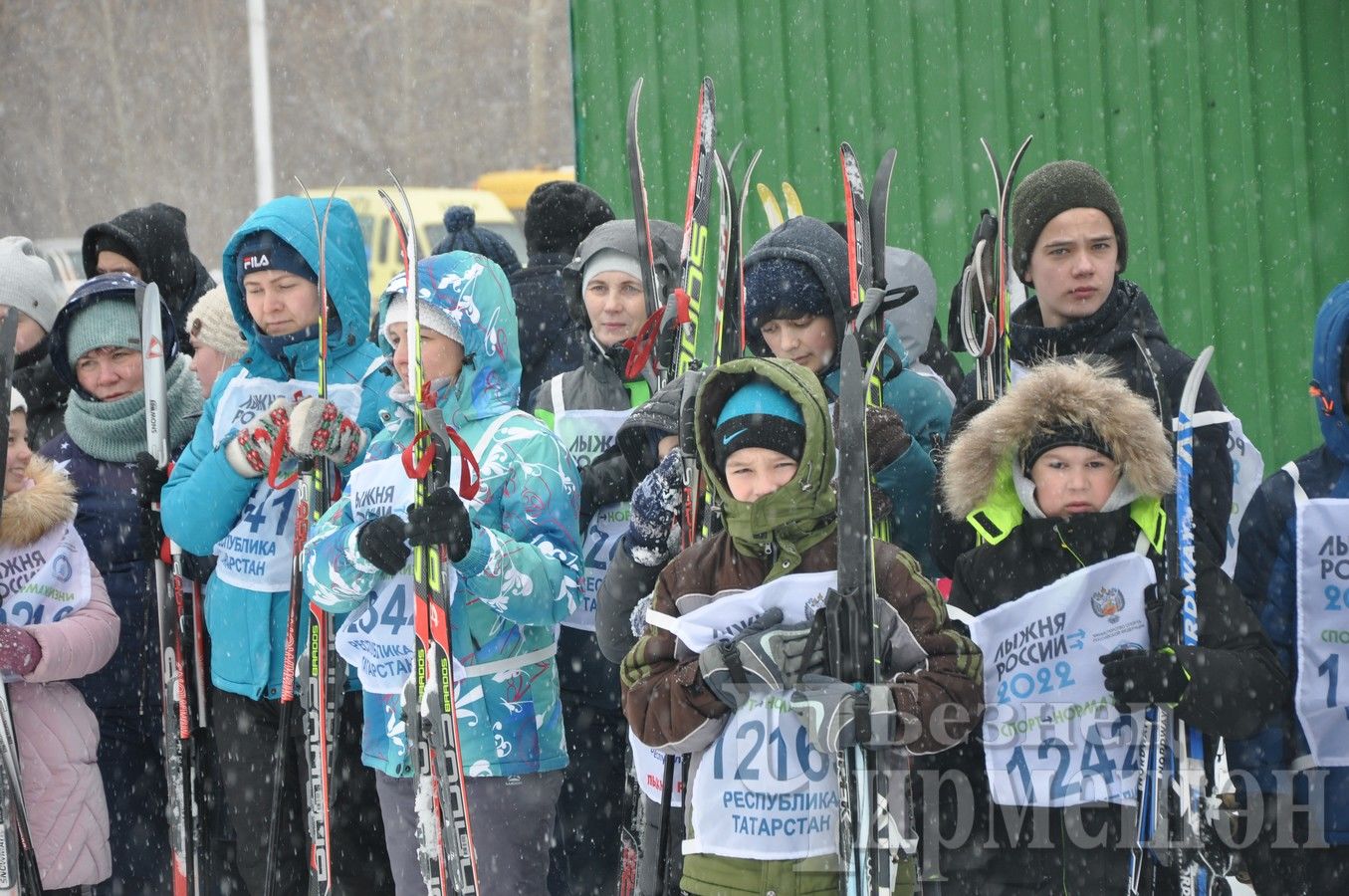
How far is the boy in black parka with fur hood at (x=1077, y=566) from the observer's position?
330 centimetres

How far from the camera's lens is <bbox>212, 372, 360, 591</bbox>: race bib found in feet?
14.3

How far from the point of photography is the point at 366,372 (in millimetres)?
4449

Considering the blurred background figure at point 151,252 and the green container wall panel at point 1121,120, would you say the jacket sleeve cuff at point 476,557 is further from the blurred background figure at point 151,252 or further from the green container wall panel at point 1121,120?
the green container wall panel at point 1121,120

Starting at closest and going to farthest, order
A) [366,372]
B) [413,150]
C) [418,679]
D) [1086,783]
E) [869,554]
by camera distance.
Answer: [869,554] < [1086,783] < [418,679] < [366,372] < [413,150]

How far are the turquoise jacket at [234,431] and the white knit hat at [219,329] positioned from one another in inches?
29.8

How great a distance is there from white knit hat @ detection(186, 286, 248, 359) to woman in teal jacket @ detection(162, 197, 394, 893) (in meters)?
0.81

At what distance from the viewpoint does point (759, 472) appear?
128 inches

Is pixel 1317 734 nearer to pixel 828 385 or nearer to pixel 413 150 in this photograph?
pixel 828 385

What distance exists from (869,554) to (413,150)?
76.1ft

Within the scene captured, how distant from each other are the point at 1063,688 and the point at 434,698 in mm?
1409

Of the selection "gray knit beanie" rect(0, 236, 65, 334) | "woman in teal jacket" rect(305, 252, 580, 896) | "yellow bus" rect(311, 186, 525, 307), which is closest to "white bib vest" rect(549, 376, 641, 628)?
"woman in teal jacket" rect(305, 252, 580, 896)

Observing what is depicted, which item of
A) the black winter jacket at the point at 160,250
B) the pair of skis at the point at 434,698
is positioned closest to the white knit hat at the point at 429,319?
the pair of skis at the point at 434,698

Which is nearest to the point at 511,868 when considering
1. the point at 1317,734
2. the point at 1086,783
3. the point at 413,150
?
the point at 1086,783

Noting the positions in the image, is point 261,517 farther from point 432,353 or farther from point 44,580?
point 432,353
